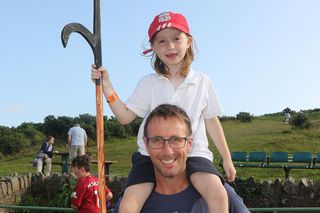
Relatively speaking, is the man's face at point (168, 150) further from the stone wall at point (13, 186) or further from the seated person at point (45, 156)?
the seated person at point (45, 156)

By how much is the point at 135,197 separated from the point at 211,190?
43 centimetres

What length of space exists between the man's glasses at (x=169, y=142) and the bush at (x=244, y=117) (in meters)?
30.1

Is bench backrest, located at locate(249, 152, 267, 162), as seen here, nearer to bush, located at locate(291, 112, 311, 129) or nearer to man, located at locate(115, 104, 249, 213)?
bush, located at locate(291, 112, 311, 129)

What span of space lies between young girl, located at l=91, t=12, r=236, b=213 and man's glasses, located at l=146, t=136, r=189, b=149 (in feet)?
0.99

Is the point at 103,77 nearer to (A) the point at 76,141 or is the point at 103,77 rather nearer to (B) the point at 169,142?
(B) the point at 169,142

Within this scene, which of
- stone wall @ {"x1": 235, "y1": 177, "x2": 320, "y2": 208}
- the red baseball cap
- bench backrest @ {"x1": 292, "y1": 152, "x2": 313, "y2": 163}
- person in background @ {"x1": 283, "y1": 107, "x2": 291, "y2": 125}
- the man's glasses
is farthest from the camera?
person in background @ {"x1": 283, "y1": 107, "x2": 291, "y2": 125}

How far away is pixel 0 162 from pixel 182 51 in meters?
24.1

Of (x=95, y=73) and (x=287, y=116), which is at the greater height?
(x=287, y=116)

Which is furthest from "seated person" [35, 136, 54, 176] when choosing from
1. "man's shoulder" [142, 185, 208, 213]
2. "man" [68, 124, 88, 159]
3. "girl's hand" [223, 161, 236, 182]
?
"man's shoulder" [142, 185, 208, 213]

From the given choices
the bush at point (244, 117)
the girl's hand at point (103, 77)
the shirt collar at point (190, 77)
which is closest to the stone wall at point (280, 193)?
the shirt collar at point (190, 77)

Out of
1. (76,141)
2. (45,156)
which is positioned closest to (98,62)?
(76,141)

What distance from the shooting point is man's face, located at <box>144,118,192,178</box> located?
2.53 meters

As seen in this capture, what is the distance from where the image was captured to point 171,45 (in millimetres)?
3070

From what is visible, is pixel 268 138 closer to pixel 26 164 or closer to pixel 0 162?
pixel 26 164
